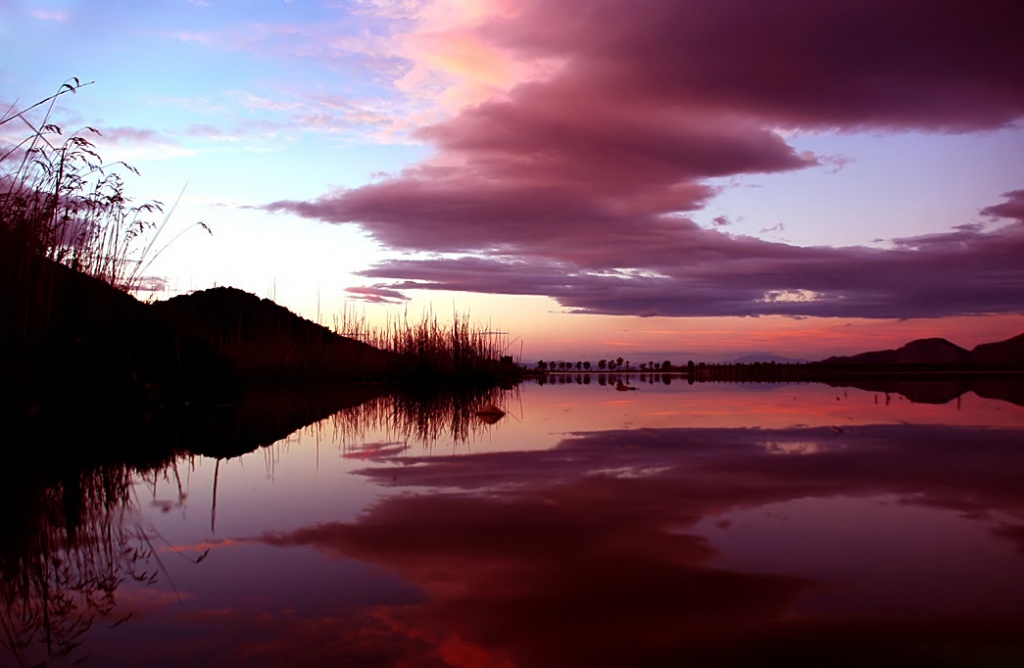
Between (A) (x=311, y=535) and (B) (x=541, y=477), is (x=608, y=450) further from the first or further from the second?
(A) (x=311, y=535)

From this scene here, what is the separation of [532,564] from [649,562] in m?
0.32

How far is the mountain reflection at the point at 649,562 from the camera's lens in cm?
136

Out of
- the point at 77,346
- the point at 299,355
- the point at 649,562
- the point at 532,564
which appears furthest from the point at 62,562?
the point at 299,355

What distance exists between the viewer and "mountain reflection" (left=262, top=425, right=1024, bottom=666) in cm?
136

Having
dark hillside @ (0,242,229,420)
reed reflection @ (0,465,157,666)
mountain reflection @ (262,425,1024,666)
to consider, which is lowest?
mountain reflection @ (262,425,1024,666)

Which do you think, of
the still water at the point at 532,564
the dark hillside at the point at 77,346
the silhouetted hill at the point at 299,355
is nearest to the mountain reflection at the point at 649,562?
the still water at the point at 532,564

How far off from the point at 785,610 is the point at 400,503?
5.01 ft

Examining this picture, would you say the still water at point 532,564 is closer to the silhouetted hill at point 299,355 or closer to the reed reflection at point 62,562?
the reed reflection at point 62,562

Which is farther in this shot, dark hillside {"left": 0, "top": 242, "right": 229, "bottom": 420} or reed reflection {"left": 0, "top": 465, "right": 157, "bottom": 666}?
dark hillside {"left": 0, "top": 242, "right": 229, "bottom": 420}

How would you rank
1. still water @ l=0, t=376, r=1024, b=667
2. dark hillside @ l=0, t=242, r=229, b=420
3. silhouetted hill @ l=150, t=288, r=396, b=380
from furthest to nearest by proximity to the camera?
silhouetted hill @ l=150, t=288, r=396, b=380 → dark hillside @ l=0, t=242, r=229, b=420 → still water @ l=0, t=376, r=1024, b=667

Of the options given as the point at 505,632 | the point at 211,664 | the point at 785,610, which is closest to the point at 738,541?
the point at 785,610

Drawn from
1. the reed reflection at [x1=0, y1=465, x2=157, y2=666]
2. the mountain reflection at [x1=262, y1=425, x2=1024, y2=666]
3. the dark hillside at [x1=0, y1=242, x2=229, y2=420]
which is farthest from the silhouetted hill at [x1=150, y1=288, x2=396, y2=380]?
the mountain reflection at [x1=262, y1=425, x2=1024, y2=666]

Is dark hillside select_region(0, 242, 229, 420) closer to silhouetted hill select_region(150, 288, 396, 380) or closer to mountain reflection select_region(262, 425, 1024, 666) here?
mountain reflection select_region(262, 425, 1024, 666)

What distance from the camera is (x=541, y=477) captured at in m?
3.23
